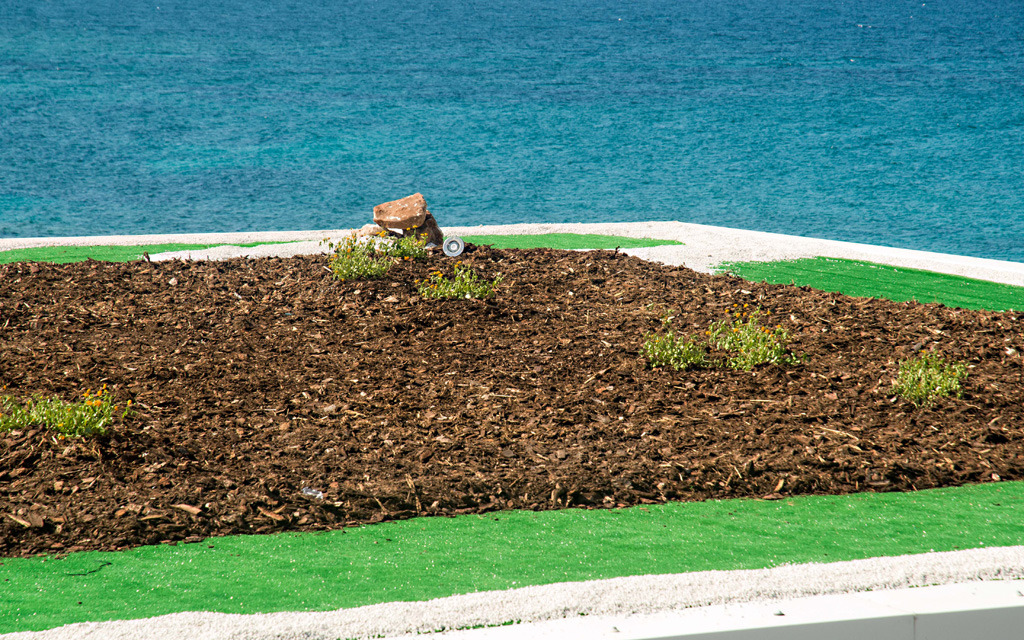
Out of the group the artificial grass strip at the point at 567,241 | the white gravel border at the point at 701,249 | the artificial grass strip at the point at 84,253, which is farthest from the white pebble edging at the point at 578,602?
the artificial grass strip at the point at 567,241

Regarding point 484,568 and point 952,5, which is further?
point 952,5

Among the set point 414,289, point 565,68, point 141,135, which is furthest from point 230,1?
point 414,289

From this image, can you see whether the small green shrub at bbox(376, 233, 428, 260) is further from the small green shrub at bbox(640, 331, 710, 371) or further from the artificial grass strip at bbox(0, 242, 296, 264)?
the artificial grass strip at bbox(0, 242, 296, 264)

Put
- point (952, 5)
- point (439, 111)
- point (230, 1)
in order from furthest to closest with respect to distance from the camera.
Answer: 1. point (952, 5)
2. point (230, 1)
3. point (439, 111)

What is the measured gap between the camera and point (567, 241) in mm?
11273

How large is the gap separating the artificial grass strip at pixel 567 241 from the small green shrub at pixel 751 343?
4.51 meters

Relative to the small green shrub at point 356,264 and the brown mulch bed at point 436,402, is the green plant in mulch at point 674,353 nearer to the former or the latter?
the brown mulch bed at point 436,402

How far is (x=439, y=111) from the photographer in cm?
2781

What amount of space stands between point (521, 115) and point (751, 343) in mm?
22588

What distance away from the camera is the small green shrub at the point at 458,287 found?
275 inches

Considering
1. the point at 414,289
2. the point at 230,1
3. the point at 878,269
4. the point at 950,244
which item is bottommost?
the point at 950,244

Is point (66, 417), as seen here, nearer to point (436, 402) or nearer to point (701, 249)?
point (436, 402)

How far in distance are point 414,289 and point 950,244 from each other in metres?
15.0

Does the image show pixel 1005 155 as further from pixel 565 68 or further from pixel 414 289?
pixel 414 289
